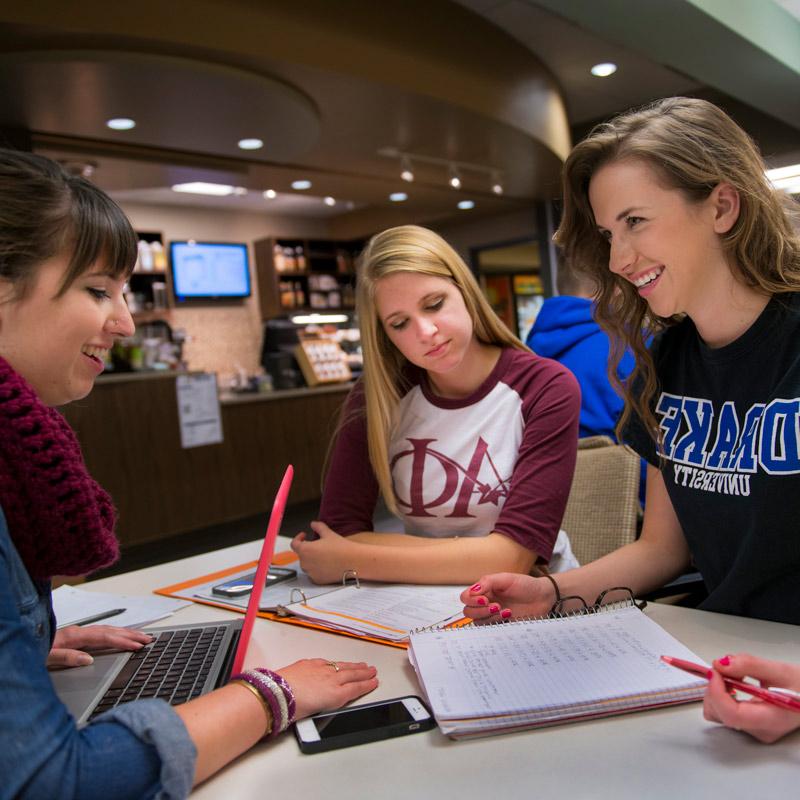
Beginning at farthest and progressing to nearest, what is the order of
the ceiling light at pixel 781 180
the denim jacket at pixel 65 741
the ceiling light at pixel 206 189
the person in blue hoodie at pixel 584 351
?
the ceiling light at pixel 206 189
the person in blue hoodie at pixel 584 351
the ceiling light at pixel 781 180
the denim jacket at pixel 65 741

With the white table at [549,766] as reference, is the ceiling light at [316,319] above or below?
above

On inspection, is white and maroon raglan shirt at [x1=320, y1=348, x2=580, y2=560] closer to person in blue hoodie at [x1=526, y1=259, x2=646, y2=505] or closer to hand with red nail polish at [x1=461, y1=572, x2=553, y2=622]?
hand with red nail polish at [x1=461, y1=572, x2=553, y2=622]

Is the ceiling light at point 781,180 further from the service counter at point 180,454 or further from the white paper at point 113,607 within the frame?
the service counter at point 180,454

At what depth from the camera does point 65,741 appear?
2.22 feet

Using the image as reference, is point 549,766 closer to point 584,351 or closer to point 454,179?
point 584,351

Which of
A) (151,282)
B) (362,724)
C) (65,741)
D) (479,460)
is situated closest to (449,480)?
(479,460)

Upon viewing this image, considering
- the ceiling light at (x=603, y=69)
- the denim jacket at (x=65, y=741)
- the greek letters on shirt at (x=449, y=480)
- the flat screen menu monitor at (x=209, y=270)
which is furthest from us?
the flat screen menu monitor at (x=209, y=270)

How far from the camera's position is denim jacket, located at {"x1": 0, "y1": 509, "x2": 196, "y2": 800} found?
0.64m

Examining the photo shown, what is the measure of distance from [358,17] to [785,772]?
429cm

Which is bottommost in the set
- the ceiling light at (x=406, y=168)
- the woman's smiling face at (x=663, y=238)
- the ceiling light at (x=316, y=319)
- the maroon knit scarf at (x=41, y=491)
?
the maroon knit scarf at (x=41, y=491)

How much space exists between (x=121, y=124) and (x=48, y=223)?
13.3 feet

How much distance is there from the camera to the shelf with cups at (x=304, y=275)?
934cm

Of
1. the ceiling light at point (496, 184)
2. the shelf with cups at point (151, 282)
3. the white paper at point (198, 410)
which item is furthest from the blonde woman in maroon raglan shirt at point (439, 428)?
the shelf with cups at point (151, 282)

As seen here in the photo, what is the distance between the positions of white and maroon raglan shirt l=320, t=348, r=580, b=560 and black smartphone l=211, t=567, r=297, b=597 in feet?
0.53
